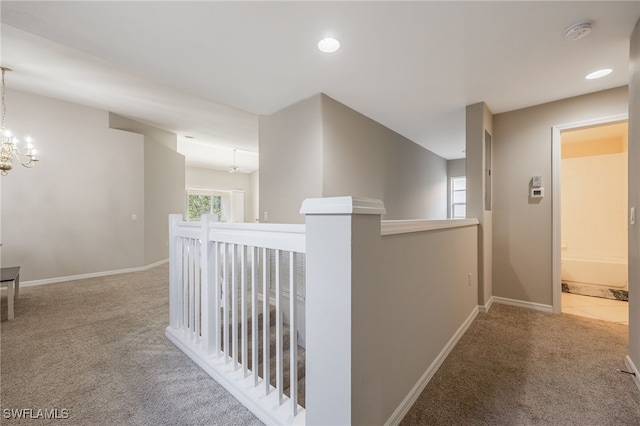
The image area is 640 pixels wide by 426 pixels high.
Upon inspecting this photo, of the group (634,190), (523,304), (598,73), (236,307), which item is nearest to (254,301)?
(236,307)

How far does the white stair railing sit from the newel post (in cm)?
20

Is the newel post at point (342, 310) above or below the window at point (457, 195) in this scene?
below

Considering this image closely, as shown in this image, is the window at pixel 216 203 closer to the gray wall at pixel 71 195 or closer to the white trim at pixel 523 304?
the gray wall at pixel 71 195

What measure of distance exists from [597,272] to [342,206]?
16.8 feet

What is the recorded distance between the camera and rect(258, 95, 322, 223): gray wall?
2.98m

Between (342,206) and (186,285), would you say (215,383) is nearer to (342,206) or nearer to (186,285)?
(186,285)

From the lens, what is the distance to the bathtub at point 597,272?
3.80 metres

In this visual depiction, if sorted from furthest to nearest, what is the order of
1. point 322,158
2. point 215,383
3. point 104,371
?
point 322,158 → point 104,371 → point 215,383

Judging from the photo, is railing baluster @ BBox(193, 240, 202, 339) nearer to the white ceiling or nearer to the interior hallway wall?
the white ceiling

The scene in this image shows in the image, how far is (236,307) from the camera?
160 cm

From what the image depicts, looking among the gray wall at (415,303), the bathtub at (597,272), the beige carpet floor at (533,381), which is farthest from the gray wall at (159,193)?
the bathtub at (597,272)

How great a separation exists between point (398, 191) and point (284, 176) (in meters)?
2.12

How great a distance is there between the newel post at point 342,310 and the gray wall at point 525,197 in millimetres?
3050

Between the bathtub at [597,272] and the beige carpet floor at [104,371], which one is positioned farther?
the bathtub at [597,272]
